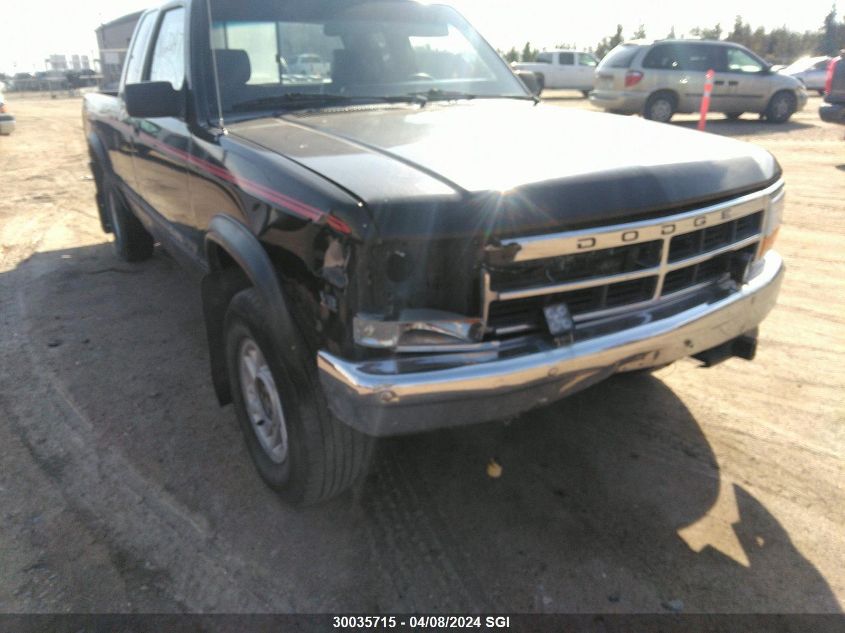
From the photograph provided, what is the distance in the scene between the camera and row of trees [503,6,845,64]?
41.1 m

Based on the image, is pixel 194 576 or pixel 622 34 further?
pixel 622 34

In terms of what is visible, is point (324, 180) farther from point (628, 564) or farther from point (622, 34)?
point (622, 34)

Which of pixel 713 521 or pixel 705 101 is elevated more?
pixel 705 101

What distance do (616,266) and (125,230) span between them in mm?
4677

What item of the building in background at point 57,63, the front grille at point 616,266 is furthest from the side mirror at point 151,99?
the building in background at point 57,63

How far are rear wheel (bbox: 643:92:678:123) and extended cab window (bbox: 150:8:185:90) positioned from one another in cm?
1264

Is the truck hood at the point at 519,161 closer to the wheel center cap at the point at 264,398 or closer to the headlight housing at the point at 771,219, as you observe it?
the headlight housing at the point at 771,219

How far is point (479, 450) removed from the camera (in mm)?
3072

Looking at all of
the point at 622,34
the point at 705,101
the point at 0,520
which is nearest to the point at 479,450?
the point at 0,520

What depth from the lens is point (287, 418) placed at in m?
2.38

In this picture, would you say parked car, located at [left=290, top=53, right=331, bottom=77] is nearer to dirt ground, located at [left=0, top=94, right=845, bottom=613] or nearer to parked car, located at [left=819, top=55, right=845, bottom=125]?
dirt ground, located at [left=0, top=94, right=845, bottom=613]

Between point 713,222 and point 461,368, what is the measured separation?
1.15m

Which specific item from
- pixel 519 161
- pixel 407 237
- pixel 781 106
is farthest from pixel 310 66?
pixel 781 106

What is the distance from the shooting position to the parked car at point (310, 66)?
3.34 metres
